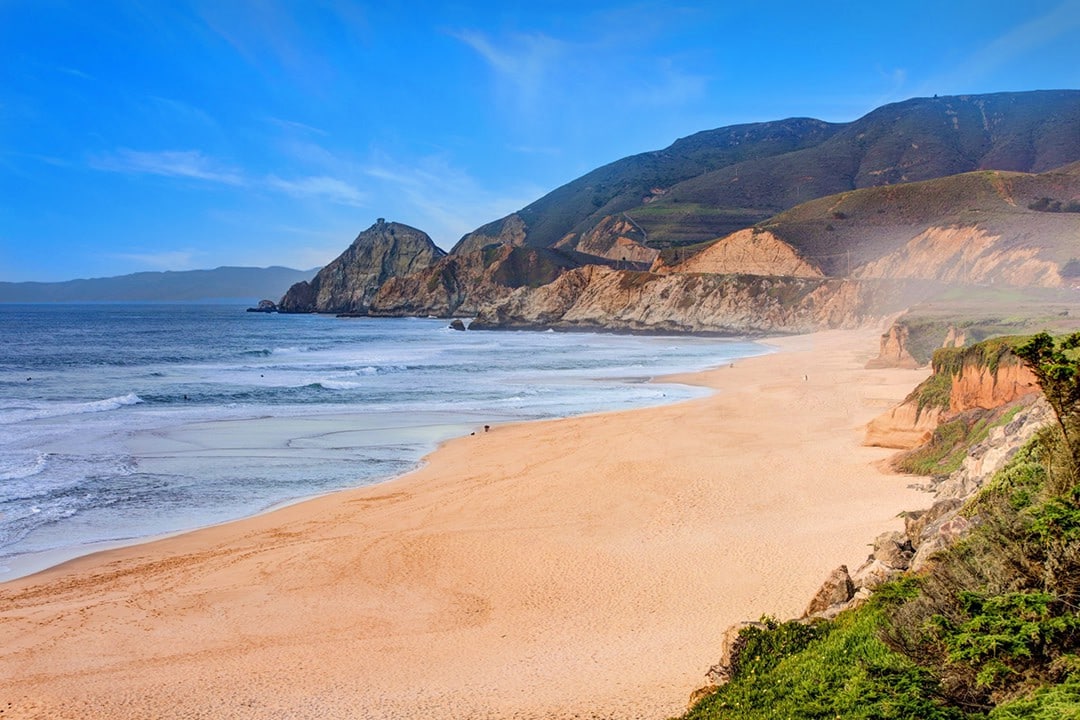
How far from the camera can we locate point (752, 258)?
9562 cm

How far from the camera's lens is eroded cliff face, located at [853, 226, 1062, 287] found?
60.0m

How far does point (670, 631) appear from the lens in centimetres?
969

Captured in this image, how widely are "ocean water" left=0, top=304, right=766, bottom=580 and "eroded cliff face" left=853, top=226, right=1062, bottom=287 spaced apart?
2211 centimetres

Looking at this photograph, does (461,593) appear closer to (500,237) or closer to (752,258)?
(752,258)

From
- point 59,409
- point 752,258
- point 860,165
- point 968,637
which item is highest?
point 860,165

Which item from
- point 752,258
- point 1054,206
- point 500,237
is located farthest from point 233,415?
point 500,237

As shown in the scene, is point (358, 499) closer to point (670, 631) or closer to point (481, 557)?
point (481, 557)

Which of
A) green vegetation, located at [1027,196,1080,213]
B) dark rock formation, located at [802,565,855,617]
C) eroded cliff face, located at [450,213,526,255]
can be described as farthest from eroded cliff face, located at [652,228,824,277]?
eroded cliff face, located at [450,213,526,255]

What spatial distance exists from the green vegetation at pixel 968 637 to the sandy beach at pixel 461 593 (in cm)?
189

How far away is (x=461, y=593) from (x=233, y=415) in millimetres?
20956

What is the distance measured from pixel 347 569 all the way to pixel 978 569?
9464mm

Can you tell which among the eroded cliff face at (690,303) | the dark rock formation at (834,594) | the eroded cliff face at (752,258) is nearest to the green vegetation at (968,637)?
the dark rock formation at (834,594)

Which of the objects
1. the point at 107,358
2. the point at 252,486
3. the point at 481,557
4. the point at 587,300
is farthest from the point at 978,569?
the point at 587,300

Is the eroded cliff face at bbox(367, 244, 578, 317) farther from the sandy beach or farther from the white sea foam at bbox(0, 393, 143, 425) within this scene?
the sandy beach
